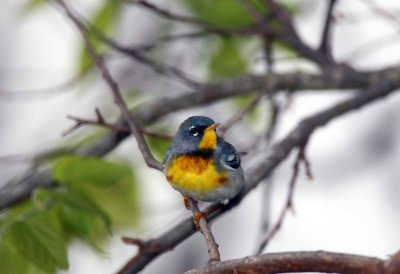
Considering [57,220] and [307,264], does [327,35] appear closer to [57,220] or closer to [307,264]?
[57,220]

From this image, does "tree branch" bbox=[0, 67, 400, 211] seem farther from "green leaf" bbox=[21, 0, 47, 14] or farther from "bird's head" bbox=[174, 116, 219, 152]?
"green leaf" bbox=[21, 0, 47, 14]

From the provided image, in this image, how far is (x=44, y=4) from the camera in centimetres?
426

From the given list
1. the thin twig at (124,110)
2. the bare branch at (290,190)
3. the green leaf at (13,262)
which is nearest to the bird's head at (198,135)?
the thin twig at (124,110)

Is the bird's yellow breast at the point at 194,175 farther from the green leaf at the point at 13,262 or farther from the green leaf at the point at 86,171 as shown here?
the green leaf at the point at 13,262

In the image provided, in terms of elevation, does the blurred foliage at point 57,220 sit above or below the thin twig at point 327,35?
below

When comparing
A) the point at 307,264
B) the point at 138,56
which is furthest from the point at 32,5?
the point at 307,264

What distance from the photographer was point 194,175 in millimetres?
3092

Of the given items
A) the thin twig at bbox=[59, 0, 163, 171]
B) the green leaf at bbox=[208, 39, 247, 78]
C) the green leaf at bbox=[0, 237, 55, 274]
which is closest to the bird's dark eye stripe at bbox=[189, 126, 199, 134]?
the thin twig at bbox=[59, 0, 163, 171]

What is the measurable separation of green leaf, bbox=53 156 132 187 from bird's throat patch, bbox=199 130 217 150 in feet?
1.17

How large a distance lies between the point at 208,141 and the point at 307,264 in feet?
3.90

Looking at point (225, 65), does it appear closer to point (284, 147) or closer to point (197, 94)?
point (197, 94)

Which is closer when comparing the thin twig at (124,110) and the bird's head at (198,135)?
the thin twig at (124,110)

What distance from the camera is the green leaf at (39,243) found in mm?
2883

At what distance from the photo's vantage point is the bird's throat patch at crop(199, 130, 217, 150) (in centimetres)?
322
